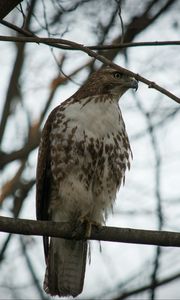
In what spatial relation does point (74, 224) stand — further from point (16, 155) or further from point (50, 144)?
Result: point (16, 155)

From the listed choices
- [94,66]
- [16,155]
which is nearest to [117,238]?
[16,155]

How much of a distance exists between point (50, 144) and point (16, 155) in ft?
6.34

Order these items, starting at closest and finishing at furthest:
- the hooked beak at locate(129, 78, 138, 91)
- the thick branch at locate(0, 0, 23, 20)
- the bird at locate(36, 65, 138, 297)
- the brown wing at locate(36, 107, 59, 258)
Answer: the thick branch at locate(0, 0, 23, 20) → the bird at locate(36, 65, 138, 297) → the brown wing at locate(36, 107, 59, 258) → the hooked beak at locate(129, 78, 138, 91)

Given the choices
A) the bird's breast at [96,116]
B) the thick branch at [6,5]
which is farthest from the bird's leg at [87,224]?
the thick branch at [6,5]

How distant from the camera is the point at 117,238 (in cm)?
494

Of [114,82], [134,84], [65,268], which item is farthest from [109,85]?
[65,268]

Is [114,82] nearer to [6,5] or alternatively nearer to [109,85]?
[109,85]

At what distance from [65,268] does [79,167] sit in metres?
1.09

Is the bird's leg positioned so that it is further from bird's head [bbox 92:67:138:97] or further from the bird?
bird's head [bbox 92:67:138:97]

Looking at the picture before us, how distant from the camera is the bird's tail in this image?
616 cm

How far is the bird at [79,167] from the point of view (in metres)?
5.75

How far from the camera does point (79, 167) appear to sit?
5723mm

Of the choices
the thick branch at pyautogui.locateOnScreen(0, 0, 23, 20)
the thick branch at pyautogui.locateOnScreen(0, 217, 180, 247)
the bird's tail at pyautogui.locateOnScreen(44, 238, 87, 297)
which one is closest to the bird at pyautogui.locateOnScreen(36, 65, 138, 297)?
the bird's tail at pyautogui.locateOnScreen(44, 238, 87, 297)

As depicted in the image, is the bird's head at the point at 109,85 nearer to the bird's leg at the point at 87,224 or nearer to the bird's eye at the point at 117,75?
the bird's eye at the point at 117,75
